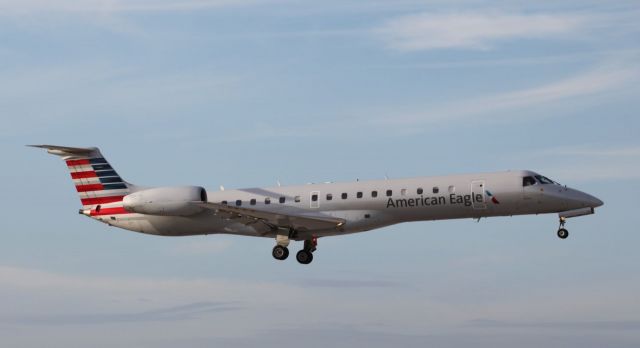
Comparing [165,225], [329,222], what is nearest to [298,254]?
[329,222]

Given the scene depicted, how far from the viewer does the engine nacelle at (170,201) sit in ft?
159

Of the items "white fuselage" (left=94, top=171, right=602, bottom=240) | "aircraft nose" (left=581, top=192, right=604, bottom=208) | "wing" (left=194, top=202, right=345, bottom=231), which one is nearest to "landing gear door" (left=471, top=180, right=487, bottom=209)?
"white fuselage" (left=94, top=171, right=602, bottom=240)

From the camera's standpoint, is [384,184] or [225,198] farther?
[225,198]

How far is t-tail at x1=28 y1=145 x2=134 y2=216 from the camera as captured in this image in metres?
52.2

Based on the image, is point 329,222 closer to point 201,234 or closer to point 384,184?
point 384,184

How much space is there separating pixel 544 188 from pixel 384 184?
6.55 meters

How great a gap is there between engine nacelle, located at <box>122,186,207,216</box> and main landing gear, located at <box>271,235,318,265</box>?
12.3ft

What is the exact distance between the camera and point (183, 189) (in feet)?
160

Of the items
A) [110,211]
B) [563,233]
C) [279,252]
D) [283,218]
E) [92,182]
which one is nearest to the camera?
[563,233]

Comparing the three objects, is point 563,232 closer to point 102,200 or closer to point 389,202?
point 389,202

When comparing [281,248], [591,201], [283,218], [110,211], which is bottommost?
[281,248]

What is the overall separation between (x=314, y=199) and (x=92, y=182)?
11.0 m

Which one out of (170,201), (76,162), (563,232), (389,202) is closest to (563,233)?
(563,232)

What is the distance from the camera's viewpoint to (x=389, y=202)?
153ft
